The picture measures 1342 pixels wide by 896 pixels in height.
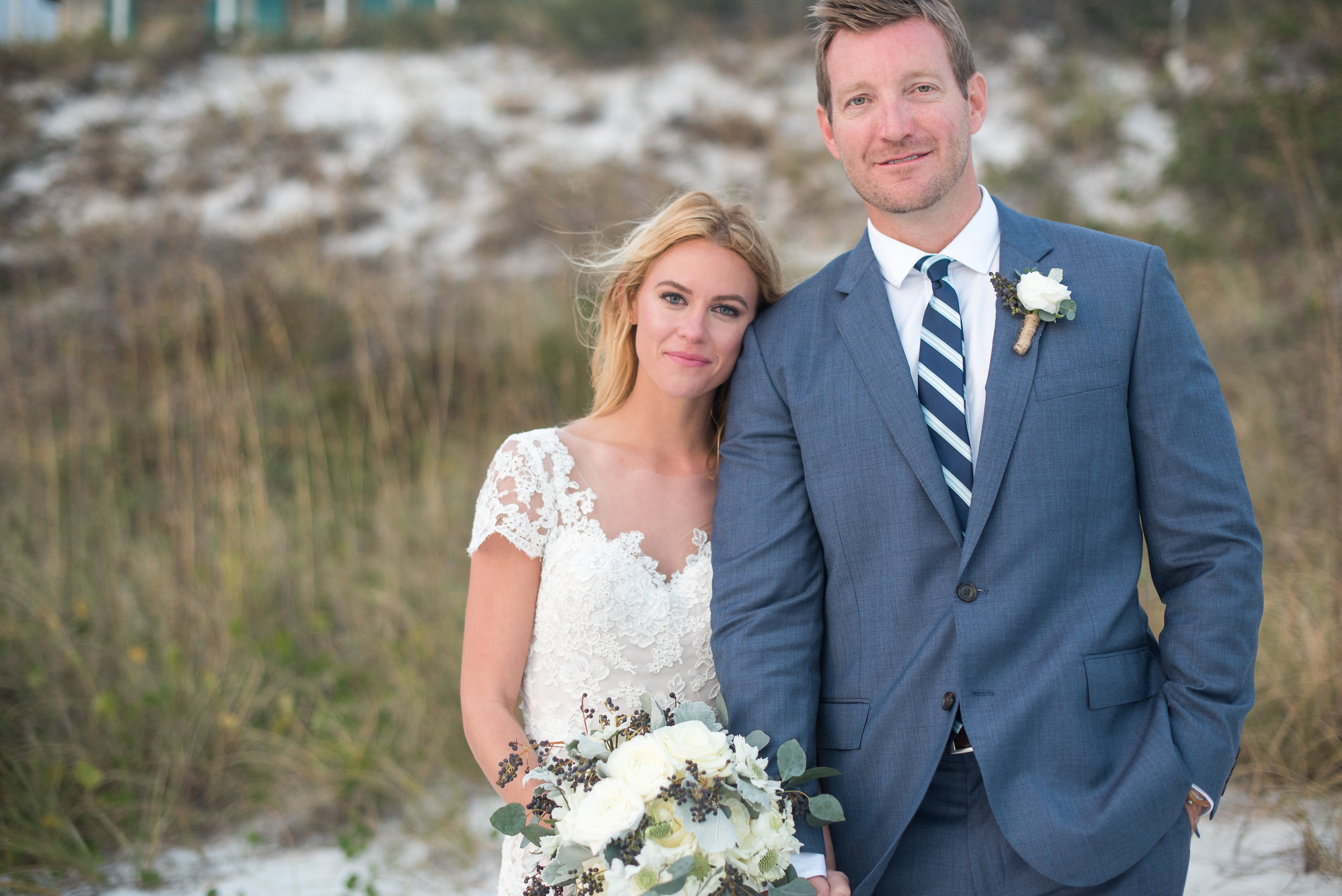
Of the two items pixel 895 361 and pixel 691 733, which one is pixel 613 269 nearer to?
pixel 895 361

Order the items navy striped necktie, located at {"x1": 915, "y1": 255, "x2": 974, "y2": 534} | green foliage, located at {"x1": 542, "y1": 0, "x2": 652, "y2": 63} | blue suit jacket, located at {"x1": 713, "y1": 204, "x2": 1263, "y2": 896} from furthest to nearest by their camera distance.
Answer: green foliage, located at {"x1": 542, "y1": 0, "x2": 652, "y2": 63} < navy striped necktie, located at {"x1": 915, "y1": 255, "x2": 974, "y2": 534} < blue suit jacket, located at {"x1": 713, "y1": 204, "x2": 1263, "y2": 896}

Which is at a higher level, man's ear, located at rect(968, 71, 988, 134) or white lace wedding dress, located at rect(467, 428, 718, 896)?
man's ear, located at rect(968, 71, 988, 134)

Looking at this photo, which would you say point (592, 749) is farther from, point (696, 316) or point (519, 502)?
point (696, 316)

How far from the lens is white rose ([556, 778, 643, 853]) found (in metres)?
1.65

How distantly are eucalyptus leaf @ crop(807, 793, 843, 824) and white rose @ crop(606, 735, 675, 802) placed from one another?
1.02 ft

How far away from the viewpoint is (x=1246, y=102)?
9.00 meters

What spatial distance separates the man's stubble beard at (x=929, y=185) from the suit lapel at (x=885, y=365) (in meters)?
0.13

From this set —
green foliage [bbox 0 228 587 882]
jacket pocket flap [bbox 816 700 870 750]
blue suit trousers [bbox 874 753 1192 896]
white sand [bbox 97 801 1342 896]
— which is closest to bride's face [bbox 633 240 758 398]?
jacket pocket flap [bbox 816 700 870 750]

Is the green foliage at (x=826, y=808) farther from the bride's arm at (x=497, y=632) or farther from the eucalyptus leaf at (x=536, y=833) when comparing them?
the bride's arm at (x=497, y=632)

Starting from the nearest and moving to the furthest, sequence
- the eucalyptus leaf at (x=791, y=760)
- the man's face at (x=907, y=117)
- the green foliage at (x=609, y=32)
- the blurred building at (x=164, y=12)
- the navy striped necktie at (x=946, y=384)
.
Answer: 1. the eucalyptus leaf at (x=791, y=760)
2. the navy striped necktie at (x=946, y=384)
3. the man's face at (x=907, y=117)
4. the green foliage at (x=609, y=32)
5. the blurred building at (x=164, y=12)

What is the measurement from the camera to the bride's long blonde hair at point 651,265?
2.63m

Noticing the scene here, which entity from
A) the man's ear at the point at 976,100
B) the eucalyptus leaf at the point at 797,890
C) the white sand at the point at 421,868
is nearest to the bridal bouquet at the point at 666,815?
the eucalyptus leaf at the point at 797,890

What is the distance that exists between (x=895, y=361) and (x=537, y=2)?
14955mm

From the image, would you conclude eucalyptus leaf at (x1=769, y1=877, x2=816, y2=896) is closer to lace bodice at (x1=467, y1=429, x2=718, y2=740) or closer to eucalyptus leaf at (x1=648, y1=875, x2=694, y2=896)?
eucalyptus leaf at (x1=648, y1=875, x2=694, y2=896)
